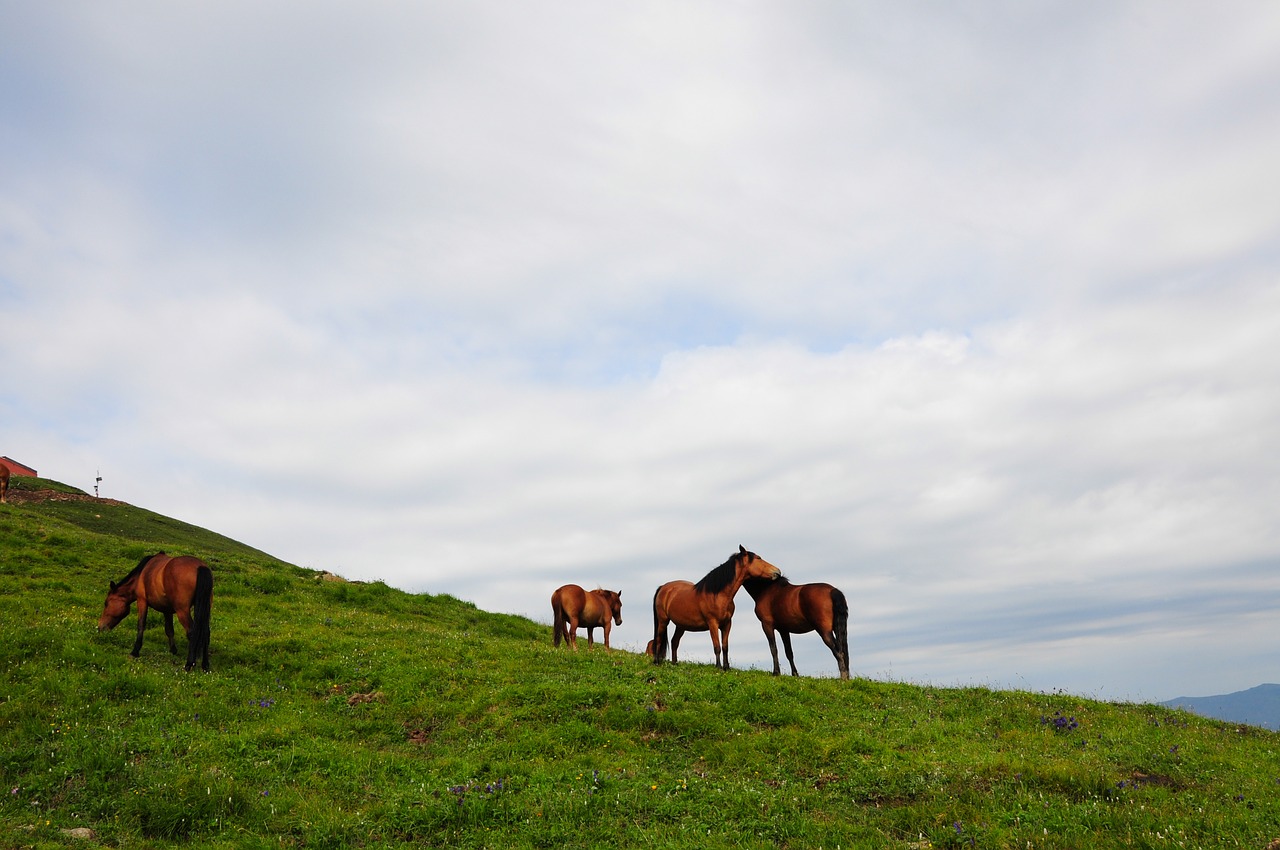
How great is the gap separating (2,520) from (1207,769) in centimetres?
4123

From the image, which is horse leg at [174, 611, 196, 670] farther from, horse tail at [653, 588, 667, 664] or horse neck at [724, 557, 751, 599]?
horse neck at [724, 557, 751, 599]

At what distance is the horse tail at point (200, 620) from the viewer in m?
18.6

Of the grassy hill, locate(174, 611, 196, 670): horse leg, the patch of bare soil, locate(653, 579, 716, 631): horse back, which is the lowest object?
the grassy hill

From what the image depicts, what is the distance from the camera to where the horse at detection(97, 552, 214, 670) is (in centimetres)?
1884

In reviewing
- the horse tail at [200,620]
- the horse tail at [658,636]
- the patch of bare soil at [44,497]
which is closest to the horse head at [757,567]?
the horse tail at [658,636]

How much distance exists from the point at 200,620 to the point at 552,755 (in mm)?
10507

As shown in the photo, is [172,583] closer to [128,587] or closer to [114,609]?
[128,587]

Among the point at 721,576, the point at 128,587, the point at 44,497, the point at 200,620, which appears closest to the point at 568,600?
the point at 721,576

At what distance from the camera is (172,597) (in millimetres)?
19641

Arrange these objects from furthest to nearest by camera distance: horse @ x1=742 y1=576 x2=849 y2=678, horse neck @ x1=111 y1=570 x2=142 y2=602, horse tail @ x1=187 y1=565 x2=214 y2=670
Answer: horse @ x1=742 y1=576 x2=849 y2=678, horse neck @ x1=111 y1=570 x2=142 y2=602, horse tail @ x1=187 y1=565 x2=214 y2=670

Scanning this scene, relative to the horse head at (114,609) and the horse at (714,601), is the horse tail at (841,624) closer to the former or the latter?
the horse at (714,601)

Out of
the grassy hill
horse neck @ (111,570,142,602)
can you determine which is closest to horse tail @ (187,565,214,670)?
the grassy hill

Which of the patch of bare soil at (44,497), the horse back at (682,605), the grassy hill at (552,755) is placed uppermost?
the patch of bare soil at (44,497)

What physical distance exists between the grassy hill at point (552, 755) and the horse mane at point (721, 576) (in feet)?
9.42
